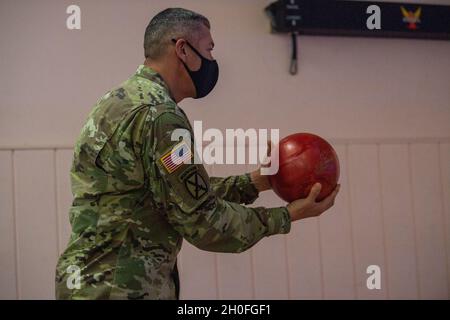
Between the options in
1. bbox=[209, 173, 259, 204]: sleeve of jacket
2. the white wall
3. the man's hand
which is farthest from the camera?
the white wall

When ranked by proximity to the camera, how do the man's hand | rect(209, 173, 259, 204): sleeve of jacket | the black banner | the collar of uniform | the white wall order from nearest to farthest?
the collar of uniform, the man's hand, rect(209, 173, 259, 204): sleeve of jacket, the white wall, the black banner

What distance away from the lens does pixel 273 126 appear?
2654 millimetres

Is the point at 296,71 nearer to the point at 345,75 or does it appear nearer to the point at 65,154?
the point at 345,75

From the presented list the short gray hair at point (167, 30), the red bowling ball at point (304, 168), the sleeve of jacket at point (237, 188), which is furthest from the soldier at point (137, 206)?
the sleeve of jacket at point (237, 188)

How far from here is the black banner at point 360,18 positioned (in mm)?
2574

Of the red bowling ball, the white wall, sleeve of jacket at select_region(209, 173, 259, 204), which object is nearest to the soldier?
the red bowling ball

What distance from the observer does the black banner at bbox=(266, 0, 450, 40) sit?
2.57 m

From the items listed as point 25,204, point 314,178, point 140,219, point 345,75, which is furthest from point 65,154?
point 345,75

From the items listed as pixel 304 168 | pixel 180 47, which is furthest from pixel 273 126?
pixel 180 47

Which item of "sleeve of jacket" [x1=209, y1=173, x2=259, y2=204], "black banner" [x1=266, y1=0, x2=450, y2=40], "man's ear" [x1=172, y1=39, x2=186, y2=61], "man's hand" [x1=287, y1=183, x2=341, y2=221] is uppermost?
"black banner" [x1=266, y1=0, x2=450, y2=40]

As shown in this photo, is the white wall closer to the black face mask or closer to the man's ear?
the black face mask

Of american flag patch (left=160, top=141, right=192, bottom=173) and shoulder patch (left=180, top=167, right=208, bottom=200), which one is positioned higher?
american flag patch (left=160, top=141, right=192, bottom=173)

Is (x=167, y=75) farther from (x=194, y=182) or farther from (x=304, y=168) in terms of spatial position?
(x=304, y=168)
